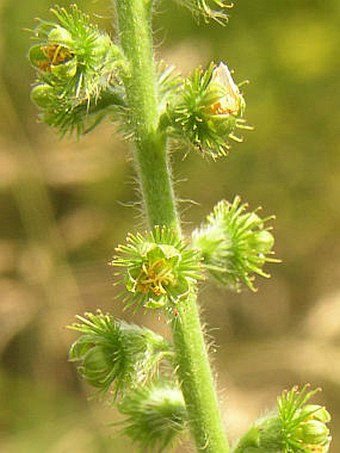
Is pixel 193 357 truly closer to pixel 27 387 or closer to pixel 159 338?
pixel 159 338

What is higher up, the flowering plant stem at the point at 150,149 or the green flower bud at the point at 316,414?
the flowering plant stem at the point at 150,149

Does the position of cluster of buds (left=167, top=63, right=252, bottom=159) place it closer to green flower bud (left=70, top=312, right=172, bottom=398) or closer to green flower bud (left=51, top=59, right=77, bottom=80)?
green flower bud (left=51, top=59, right=77, bottom=80)

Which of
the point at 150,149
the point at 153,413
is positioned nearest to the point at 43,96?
the point at 150,149

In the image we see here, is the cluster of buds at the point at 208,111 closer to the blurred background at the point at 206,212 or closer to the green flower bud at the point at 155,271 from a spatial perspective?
the green flower bud at the point at 155,271

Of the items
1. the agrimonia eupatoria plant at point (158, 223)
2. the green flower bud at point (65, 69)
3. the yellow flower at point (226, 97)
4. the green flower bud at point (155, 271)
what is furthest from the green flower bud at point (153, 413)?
the green flower bud at point (65, 69)

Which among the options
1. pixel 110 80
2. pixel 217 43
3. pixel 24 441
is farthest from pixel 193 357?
pixel 217 43

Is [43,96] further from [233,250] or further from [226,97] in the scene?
[233,250]
